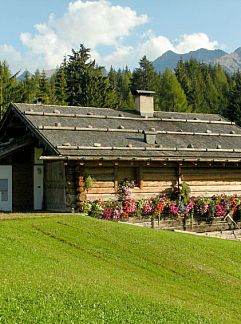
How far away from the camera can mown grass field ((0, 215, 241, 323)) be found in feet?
29.0

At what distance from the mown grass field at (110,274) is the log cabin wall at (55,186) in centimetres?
262

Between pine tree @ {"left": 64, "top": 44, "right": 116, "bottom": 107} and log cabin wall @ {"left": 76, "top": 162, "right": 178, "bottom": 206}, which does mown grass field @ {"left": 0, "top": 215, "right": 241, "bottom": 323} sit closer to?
log cabin wall @ {"left": 76, "top": 162, "right": 178, "bottom": 206}

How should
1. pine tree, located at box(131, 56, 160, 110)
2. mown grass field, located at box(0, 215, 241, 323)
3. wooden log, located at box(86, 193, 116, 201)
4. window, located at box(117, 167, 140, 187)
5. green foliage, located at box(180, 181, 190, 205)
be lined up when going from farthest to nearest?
pine tree, located at box(131, 56, 160, 110) < green foliage, located at box(180, 181, 190, 205) < window, located at box(117, 167, 140, 187) < wooden log, located at box(86, 193, 116, 201) < mown grass field, located at box(0, 215, 241, 323)

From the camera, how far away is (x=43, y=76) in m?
75.8

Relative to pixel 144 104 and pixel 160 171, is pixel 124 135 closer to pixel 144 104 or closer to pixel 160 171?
pixel 160 171

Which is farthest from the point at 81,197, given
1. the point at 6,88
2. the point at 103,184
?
the point at 6,88

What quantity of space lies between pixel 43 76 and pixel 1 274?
6711 centimetres

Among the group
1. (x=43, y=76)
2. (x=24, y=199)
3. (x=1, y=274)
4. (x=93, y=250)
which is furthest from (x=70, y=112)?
(x=43, y=76)

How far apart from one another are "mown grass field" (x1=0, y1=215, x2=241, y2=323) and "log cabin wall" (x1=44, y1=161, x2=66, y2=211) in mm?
2622

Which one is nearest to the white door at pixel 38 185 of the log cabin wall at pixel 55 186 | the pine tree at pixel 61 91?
the log cabin wall at pixel 55 186

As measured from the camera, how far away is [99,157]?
2084 centimetres

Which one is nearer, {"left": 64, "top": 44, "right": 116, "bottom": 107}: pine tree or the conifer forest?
the conifer forest

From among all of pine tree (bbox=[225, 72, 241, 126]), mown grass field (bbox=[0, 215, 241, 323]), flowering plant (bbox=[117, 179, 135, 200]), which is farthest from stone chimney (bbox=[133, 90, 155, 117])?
pine tree (bbox=[225, 72, 241, 126])

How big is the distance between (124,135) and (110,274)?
1236cm
